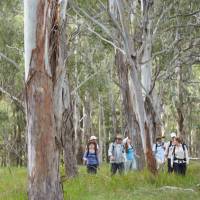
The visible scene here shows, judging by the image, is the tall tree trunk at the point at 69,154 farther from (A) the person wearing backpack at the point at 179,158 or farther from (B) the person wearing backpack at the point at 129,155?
(A) the person wearing backpack at the point at 179,158

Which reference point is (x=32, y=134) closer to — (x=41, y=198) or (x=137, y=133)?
(x=41, y=198)

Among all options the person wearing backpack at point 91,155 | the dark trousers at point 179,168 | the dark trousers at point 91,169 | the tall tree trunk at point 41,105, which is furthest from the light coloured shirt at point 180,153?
the tall tree trunk at point 41,105

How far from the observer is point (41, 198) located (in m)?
8.08

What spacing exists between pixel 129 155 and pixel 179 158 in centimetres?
299

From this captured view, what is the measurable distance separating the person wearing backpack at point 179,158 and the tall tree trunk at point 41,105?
5.74m

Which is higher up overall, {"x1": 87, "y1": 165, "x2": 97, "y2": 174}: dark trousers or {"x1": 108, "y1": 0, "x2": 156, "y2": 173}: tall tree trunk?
{"x1": 108, "y1": 0, "x2": 156, "y2": 173}: tall tree trunk

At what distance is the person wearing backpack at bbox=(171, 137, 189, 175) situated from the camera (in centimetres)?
1334

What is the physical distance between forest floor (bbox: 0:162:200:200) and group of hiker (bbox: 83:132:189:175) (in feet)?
1.74

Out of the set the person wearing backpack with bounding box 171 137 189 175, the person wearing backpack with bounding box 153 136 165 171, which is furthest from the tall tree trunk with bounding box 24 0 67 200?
the person wearing backpack with bounding box 153 136 165 171

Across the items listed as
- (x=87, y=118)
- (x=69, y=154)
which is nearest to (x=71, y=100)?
(x=69, y=154)

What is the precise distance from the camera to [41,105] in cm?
801

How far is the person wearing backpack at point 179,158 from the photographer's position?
43.8 feet

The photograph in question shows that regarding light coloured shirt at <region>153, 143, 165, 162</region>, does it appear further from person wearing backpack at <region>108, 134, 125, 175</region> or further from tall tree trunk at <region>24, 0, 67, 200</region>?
tall tree trunk at <region>24, 0, 67, 200</region>

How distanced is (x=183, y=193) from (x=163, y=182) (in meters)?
1.43
